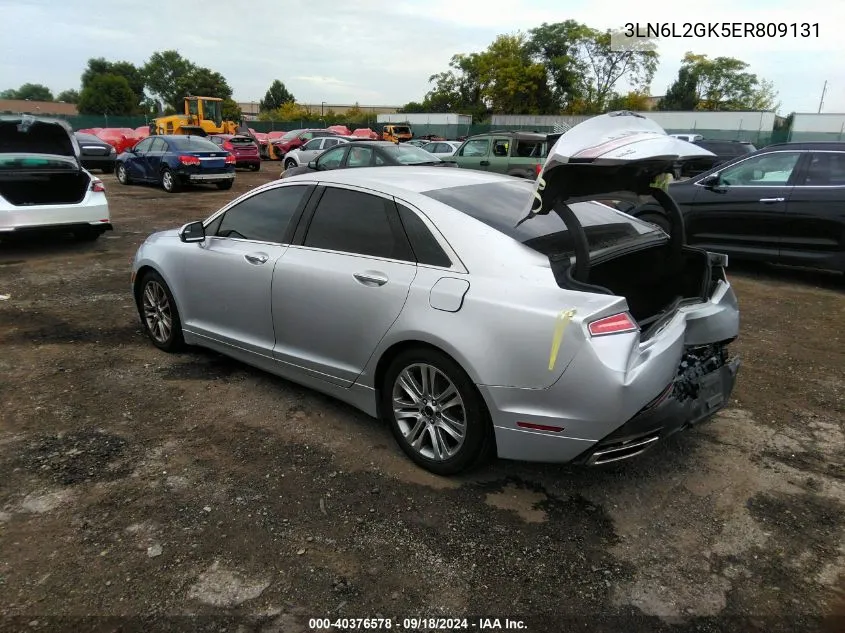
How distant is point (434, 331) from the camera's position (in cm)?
291

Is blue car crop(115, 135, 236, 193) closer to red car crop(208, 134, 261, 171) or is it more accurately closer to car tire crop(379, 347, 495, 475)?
red car crop(208, 134, 261, 171)

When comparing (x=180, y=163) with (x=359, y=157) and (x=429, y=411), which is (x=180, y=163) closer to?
(x=359, y=157)

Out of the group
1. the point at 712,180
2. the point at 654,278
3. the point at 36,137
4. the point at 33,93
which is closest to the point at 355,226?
the point at 654,278

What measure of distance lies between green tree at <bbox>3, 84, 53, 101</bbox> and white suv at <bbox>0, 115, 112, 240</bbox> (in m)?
148

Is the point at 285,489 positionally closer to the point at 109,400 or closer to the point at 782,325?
the point at 109,400

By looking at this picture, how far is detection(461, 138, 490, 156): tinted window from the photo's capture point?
48.6 feet

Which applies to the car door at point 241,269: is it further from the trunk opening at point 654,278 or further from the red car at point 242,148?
the red car at point 242,148

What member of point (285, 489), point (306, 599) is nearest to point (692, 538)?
point (306, 599)

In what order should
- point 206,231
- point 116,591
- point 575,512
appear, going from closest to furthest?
1. point 116,591
2. point 575,512
3. point 206,231

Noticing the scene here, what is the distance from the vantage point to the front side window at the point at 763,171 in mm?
7234

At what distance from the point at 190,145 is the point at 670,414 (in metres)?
16.2

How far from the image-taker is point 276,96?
4104 inches

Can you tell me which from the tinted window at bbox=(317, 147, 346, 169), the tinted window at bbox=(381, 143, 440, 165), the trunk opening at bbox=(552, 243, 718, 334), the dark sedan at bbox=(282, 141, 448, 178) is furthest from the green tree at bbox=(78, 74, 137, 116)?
the trunk opening at bbox=(552, 243, 718, 334)

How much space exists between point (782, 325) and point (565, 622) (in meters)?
4.73
